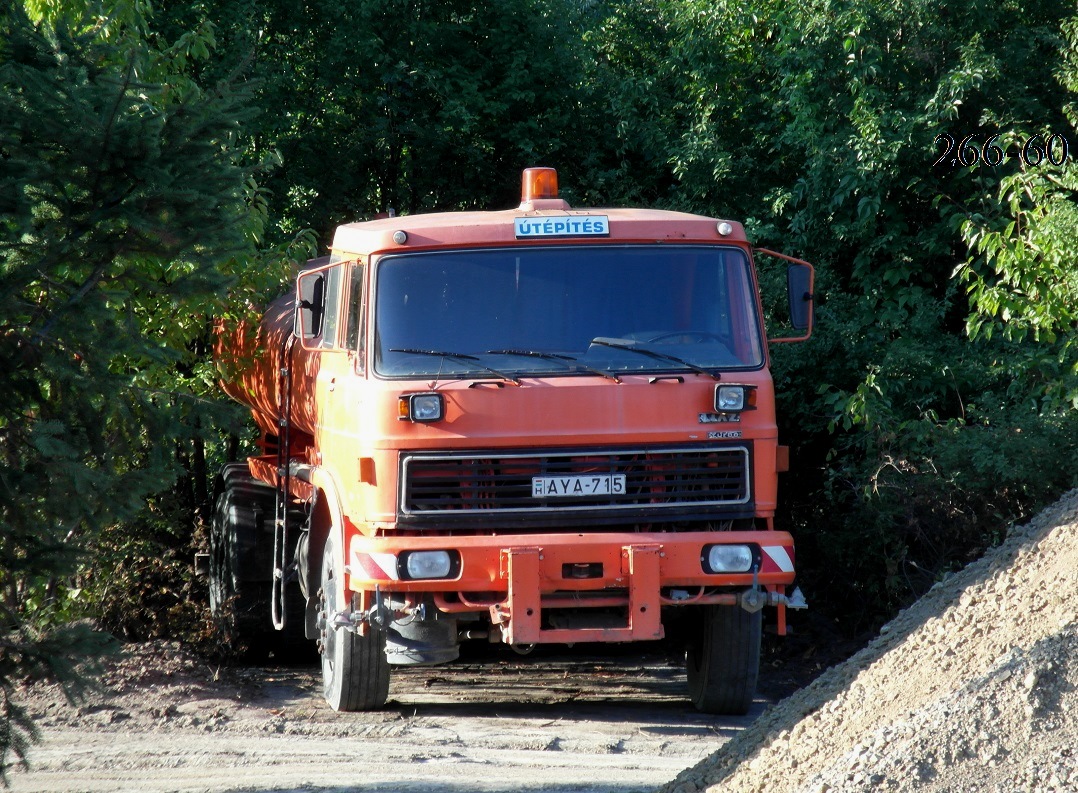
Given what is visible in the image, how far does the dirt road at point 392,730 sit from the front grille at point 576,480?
51.4 inches

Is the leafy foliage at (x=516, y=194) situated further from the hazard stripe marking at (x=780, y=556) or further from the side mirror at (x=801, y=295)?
the hazard stripe marking at (x=780, y=556)

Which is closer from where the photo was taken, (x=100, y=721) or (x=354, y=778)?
(x=354, y=778)

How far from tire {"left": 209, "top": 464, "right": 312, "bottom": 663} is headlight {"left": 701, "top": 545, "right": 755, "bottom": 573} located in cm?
388

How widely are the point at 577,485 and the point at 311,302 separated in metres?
2.09

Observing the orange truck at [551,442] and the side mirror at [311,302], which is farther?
the side mirror at [311,302]

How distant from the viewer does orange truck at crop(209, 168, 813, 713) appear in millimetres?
6613

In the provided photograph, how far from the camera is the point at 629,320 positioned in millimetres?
7020

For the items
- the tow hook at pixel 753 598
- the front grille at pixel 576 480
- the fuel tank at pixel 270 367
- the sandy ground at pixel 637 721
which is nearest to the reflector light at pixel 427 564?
the front grille at pixel 576 480

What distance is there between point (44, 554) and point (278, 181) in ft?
30.2

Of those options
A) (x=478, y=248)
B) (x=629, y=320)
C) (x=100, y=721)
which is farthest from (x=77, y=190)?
(x=100, y=721)

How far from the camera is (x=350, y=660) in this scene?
289 inches

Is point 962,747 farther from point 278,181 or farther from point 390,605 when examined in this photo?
point 278,181

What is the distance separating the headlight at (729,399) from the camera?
6.76 m

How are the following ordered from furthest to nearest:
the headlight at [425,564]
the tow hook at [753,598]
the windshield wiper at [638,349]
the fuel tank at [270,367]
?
the fuel tank at [270,367]
the windshield wiper at [638,349]
the tow hook at [753,598]
the headlight at [425,564]
